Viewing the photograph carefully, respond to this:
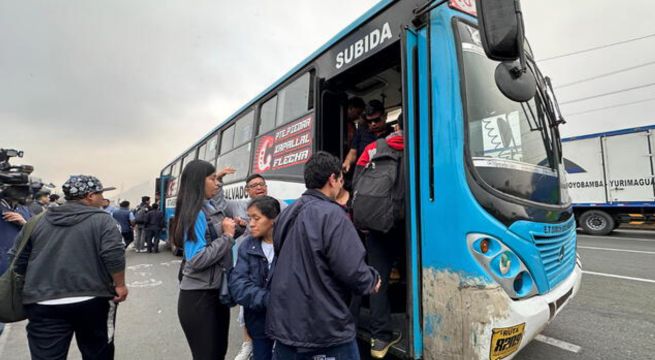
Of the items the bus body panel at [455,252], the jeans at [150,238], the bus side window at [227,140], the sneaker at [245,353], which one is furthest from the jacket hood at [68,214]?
the jeans at [150,238]

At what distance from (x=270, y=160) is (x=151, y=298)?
3483 mm

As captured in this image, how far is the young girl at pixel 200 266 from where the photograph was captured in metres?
2.01

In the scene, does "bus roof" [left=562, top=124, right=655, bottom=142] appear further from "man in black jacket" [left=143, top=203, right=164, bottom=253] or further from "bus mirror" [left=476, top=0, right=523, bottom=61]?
"man in black jacket" [left=143, top=203, right=164, bottom=253]

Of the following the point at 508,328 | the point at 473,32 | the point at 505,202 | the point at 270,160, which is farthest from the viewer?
the point at 270,160

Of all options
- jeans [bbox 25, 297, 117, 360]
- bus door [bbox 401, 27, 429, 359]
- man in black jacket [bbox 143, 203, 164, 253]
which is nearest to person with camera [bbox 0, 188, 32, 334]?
jeans [bbox 25, 297, 117, 360]

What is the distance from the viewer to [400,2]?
2.52m

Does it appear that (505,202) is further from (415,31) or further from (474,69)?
(415,31)

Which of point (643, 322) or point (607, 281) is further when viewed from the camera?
point (607, 281)

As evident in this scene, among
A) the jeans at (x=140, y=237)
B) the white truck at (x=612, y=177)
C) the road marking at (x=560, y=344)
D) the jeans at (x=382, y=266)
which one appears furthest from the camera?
the jeans at (x=140, y=237)

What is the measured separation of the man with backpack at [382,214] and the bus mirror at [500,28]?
88 centimetres

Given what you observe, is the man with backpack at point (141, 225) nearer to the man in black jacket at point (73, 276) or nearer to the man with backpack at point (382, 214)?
→ the man in black jacket at point (73, 276)

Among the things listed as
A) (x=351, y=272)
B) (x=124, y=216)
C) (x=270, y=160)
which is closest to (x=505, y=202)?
(x=351, y=272)

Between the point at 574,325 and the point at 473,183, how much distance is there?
122 inches

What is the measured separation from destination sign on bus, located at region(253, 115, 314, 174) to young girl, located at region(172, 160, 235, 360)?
4.93ft
